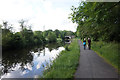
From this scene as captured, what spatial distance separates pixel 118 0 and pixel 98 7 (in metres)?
0.93

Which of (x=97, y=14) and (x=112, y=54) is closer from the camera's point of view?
(x=97, y=14)

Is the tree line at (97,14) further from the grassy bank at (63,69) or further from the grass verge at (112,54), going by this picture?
the grassy bank at (63,69)

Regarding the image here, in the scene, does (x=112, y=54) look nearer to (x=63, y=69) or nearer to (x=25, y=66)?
(x=63, y=69)

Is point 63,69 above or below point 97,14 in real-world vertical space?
below

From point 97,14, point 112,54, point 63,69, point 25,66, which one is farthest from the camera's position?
point 25,66

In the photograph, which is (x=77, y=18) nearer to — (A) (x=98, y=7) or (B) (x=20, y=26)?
(A) (x=98, y=7)

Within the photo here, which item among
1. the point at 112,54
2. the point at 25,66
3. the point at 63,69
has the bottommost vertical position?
the point at 25,66

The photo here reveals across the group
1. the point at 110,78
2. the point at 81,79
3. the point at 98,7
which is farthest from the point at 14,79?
the point at 98,7

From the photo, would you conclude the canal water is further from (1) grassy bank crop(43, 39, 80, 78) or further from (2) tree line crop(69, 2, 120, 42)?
(2) tree line crop(69, 2, 120, 42)

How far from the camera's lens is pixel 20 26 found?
43.5 meters

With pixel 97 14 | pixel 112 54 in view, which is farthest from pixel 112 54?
pixel 97 14

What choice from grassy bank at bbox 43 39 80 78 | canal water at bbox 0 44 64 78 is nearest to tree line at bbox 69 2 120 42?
grassy bank at bbox 43 39 80 78

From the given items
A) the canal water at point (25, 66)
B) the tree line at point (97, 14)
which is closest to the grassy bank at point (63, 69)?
the canal water at point (25, 66)

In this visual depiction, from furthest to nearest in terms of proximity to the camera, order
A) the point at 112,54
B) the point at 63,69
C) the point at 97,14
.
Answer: the point at 112,54
the point at 63,69
the point at 97,14
